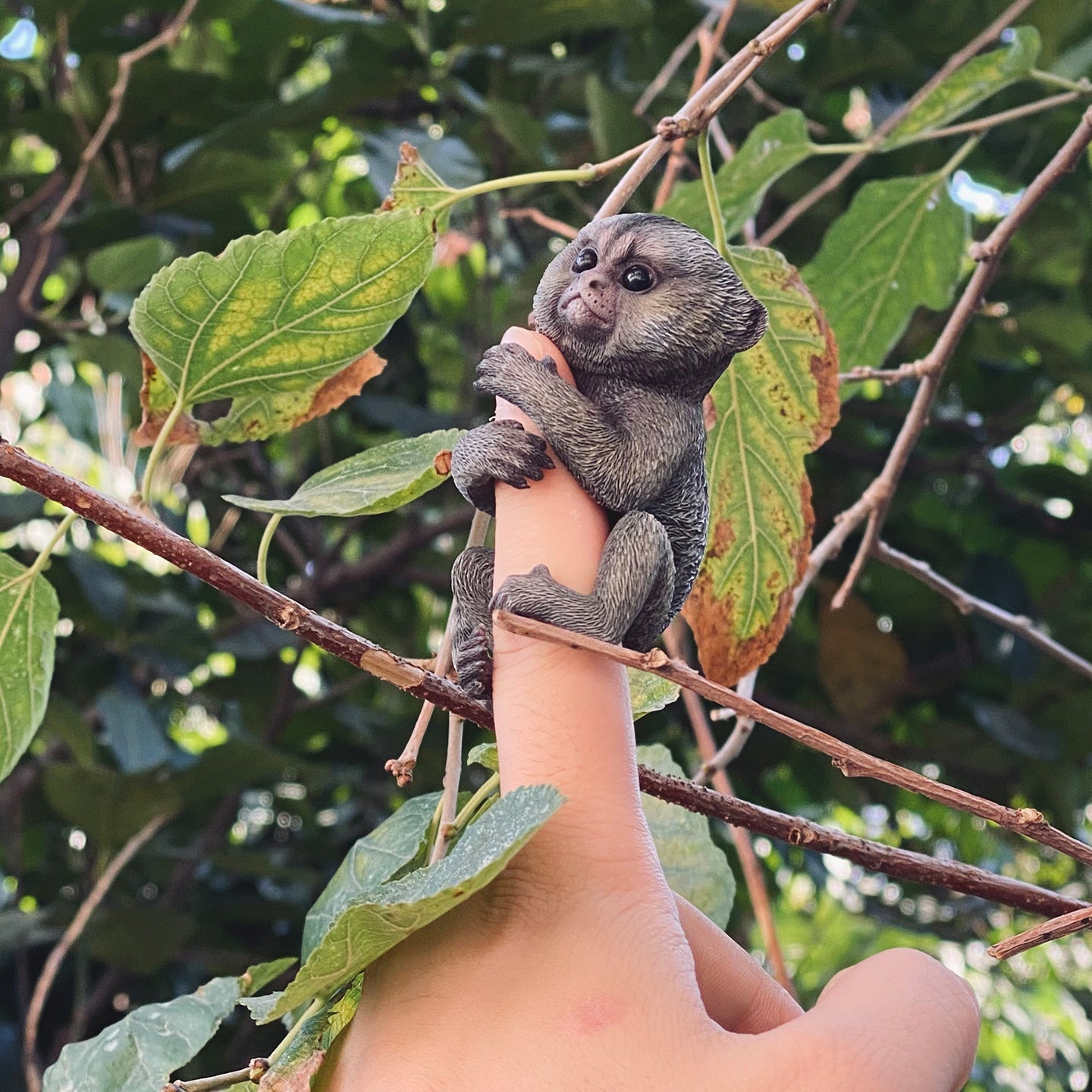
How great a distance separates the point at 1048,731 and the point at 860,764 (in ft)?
3.23

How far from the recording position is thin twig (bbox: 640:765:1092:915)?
473 millimetres

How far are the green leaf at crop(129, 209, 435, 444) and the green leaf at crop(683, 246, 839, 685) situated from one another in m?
0.19

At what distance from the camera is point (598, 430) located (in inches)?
16.2

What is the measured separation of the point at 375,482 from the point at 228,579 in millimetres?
101

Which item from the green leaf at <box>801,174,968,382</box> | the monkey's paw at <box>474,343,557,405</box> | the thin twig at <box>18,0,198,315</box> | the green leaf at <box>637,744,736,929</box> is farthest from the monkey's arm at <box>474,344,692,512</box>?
the thin twig at <box>18,0,198,315</box>

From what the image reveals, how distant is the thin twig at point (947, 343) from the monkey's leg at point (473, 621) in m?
0.26

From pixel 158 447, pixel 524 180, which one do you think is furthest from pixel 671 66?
pixel 158 447

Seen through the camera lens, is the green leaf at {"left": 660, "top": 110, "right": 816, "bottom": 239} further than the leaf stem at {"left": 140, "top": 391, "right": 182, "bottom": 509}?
Yes

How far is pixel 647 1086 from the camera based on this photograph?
33 cm

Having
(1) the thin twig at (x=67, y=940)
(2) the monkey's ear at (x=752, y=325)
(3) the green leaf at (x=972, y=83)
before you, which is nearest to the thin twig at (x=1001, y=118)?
(3) the green leaf at (x=972, y=83)

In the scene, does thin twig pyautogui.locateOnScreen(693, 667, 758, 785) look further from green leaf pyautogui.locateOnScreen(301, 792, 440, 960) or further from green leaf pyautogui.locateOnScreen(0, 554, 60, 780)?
green leaf pyautogui.locateOnScreen(0, 554, 60, 780)

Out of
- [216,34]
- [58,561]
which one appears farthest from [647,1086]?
[216,34]

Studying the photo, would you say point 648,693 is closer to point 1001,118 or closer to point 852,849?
point 852,849

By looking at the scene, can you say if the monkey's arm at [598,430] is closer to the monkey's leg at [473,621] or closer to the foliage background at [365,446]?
the monkey's leg at [473,621]
